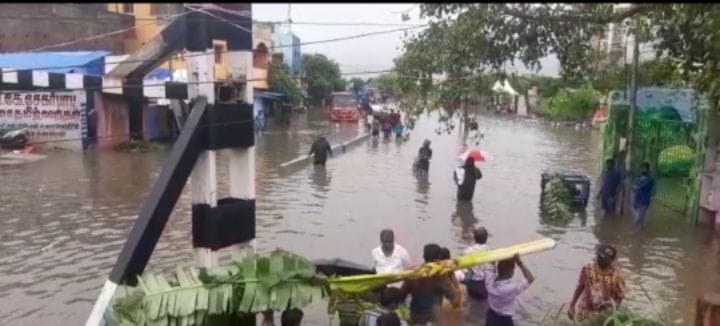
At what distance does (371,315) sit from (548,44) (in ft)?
10.3

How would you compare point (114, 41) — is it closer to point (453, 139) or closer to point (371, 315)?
point (453, 139)

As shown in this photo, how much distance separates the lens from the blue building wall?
4690 centimetres

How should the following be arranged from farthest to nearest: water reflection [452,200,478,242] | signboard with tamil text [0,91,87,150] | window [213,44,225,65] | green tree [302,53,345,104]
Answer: green tree [302,53,345,104] < signboard with tamil text [0,91,87,150] < water reflection [452,200,478,242] < window [213,44,225,65]

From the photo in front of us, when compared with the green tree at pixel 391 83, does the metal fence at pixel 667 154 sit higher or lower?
lower

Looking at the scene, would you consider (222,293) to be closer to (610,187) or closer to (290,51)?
(610,187)

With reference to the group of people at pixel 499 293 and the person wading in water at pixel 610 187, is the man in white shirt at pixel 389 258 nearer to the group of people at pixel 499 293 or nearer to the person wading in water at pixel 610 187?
the group of people at pixel 499 293

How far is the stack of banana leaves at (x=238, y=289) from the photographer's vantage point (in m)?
5.64

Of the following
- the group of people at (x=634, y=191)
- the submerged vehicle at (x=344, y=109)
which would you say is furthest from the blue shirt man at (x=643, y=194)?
the submerged vehicle at (x=344, y=109)

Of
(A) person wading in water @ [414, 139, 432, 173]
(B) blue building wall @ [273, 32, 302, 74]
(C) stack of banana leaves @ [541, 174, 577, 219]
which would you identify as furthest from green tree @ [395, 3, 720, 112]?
(B) blue building wall @ [273, 32, 302, 74]

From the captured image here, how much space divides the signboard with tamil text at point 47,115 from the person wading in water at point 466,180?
14515mm

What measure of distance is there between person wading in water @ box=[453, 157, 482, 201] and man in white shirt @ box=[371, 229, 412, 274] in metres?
8.35

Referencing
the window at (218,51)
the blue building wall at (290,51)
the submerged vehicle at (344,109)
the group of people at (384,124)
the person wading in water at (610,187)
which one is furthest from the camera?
the blue building wall at (290,51)

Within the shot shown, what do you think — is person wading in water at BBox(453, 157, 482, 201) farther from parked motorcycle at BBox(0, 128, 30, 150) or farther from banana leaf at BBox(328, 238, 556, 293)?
parked motorcycle at BBox(0, 128, 30, 150)

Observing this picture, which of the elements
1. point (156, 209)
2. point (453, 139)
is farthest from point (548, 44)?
point (453, 139)
